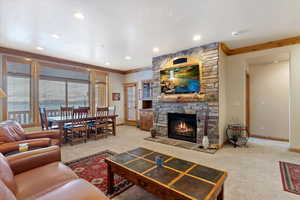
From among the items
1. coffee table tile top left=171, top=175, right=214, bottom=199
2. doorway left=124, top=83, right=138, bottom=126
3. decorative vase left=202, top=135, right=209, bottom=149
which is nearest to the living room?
coffee table tile top left=171, top=175, right=214, bottom=199

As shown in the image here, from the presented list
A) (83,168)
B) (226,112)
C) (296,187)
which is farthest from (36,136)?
(226,112)

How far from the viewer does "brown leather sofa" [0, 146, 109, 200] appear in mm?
1230

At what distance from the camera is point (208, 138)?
3975mm

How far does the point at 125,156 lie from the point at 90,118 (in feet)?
10.0

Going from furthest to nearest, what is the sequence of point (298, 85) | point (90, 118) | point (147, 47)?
point (90, 118), point (147, 47), point (298, 85)

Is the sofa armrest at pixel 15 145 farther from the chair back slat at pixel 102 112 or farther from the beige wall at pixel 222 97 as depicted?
the beige wall at pixel 222 97

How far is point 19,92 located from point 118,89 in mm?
3836

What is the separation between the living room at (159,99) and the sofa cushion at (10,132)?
0.02 metres

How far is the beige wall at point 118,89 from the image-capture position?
7.05m

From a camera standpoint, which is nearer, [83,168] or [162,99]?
[83,168]

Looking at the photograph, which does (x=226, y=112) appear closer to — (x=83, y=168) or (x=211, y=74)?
(x=211, y=74)

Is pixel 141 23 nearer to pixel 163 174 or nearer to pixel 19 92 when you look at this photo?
pixel 163 174

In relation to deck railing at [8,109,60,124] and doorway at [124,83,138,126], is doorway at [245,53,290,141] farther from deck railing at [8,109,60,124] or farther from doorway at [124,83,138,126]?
deck railing at [8,109,60,124]

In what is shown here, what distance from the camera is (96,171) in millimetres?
2602
